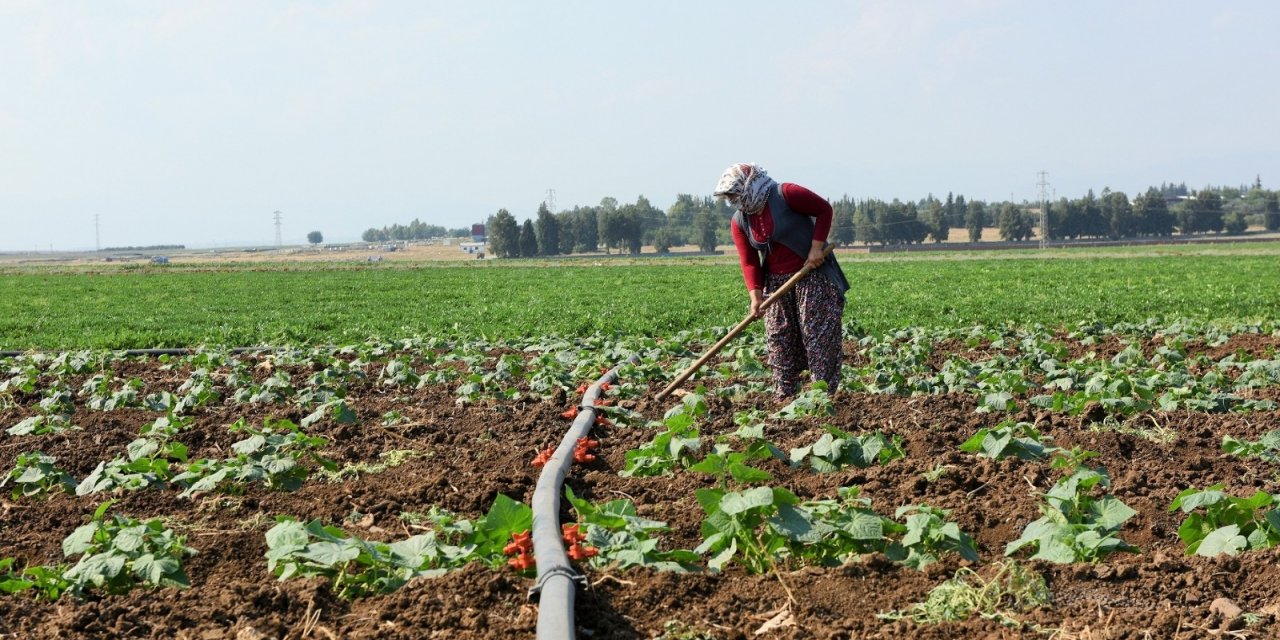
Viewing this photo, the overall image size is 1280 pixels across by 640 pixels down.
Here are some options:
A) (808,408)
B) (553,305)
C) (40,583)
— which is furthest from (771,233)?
(553,305)

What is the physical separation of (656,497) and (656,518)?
37 centimetres

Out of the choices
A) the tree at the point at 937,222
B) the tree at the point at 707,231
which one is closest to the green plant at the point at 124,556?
the tree at the point at 707,231

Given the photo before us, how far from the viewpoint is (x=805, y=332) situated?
768 centimetres

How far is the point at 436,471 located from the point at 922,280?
91.1ft

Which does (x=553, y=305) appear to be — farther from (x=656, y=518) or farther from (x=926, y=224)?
(x=926, y=224)

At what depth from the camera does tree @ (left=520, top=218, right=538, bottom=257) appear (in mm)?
118750

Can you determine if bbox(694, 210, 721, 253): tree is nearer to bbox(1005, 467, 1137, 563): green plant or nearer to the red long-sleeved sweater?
the red long-sleeved sweater

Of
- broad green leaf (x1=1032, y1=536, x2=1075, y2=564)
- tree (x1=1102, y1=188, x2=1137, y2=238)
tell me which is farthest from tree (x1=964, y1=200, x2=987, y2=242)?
broad green leaf (x1=1032, y1=536, x2=1075, y2=564)

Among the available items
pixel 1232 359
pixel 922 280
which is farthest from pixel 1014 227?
pixel 1232 359

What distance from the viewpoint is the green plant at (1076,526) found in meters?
3.59

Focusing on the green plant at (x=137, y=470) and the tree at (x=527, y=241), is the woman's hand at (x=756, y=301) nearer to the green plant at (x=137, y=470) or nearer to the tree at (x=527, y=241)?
the green plant at (x=137, y=470)

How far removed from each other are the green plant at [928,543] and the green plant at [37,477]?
3.90 metres

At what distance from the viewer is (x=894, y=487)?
4.79m

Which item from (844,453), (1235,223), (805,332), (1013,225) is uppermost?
(1013,225)
